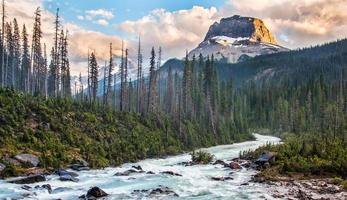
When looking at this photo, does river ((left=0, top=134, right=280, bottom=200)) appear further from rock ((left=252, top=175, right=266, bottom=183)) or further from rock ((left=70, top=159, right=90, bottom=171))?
rock ((left=70, top=159, right=90, bottom=171))

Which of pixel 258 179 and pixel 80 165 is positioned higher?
pixel 80 165

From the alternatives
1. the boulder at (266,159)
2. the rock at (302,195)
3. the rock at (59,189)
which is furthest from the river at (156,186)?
the boulder at (266,159)

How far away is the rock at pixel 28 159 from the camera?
3272cm

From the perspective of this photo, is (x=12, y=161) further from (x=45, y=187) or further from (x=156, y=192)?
(x=156, y=192)

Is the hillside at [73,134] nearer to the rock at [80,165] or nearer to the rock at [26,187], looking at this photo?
the rock at [80,165]

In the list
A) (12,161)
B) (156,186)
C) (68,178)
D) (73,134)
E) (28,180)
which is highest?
(73,134)

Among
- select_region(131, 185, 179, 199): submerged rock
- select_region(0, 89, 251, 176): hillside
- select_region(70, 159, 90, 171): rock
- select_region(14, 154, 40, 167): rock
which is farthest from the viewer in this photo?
select_region(0, 89, 251, 176): hillside

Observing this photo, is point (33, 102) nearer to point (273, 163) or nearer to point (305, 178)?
point (273, 163)

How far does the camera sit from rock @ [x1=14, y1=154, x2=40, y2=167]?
107 feet

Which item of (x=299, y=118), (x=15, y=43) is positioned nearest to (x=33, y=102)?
(x=15, y=43)

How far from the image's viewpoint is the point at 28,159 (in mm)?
33281

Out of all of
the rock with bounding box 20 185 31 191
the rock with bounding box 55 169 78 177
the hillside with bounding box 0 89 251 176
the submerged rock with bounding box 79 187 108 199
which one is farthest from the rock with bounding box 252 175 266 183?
the rock with bounding box 20 185 31 191

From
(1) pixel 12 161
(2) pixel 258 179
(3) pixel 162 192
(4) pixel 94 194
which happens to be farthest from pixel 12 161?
(2) pixel 258 179

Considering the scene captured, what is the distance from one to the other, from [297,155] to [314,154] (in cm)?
145
